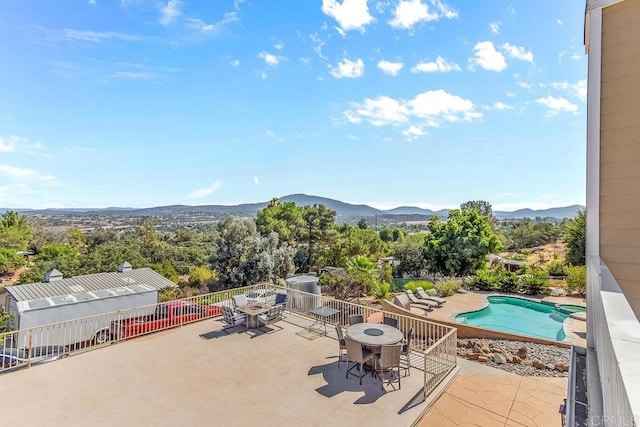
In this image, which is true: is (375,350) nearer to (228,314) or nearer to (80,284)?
(228,314)

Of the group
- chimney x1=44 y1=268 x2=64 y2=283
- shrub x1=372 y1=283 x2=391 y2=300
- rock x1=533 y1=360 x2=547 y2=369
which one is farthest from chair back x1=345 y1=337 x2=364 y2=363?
chimney x1=44 y1=268 x2=64 y2=283

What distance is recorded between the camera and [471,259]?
65.1 feet

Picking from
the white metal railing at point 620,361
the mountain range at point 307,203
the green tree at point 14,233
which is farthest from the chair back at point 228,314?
the mountain range at point 307,203

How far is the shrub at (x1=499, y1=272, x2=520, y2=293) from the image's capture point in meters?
16.0

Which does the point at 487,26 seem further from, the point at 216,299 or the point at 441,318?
the point at 216,299

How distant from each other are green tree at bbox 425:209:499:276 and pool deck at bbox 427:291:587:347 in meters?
3.92

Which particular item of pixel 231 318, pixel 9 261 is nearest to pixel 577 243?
pixel 231 318

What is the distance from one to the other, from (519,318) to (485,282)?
3.85m

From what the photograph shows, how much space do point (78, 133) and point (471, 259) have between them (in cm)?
2921

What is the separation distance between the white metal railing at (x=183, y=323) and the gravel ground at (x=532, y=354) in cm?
142

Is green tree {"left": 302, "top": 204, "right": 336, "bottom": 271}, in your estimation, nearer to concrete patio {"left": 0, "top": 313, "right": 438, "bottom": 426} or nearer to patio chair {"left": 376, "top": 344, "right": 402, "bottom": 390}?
concrete patio {"left": 0, "top": 313, "right": 438, "bottom": 426}

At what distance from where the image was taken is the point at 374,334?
6.30m

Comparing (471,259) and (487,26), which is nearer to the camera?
(487,26)

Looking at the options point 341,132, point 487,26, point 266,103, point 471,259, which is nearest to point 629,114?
point 487,26
